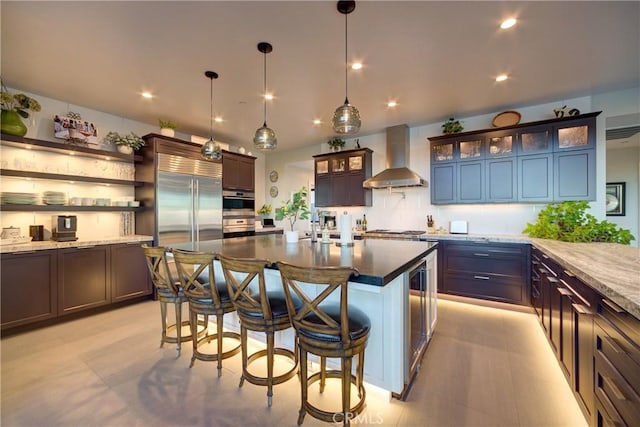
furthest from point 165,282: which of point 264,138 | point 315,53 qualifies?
point 315,53

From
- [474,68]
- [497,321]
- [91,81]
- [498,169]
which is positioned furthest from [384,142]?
[91,81]

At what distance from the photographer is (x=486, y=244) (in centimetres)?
354

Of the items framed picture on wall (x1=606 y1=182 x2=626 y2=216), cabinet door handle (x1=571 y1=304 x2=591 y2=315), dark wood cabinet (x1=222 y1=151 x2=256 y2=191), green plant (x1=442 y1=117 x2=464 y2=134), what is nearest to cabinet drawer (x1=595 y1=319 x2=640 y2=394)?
cabinet door handle (x1=571 y1=304 x2=591 y2=315)

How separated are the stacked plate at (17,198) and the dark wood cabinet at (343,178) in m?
4.16

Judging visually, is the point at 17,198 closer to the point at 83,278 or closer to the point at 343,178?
Result: the point at 83,278

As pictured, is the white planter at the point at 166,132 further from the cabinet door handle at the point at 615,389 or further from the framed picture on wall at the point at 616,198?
the framed picture on wall at the point at 616,198

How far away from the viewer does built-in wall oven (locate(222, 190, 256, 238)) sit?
4.99 m

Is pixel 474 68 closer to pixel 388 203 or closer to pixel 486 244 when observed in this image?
pixel 486 244

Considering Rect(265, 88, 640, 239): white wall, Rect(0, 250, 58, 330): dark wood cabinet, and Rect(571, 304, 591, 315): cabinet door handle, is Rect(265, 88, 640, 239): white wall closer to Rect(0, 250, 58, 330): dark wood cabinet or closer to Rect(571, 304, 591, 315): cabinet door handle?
Rect(571, 304, 591, 315): cabinet door handle

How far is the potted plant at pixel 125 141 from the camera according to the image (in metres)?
3.92

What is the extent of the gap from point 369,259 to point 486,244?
259 centimetres

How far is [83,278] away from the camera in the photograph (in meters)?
3.22

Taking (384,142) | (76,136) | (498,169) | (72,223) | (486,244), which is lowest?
(486,244)

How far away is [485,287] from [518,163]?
5.90 ft
